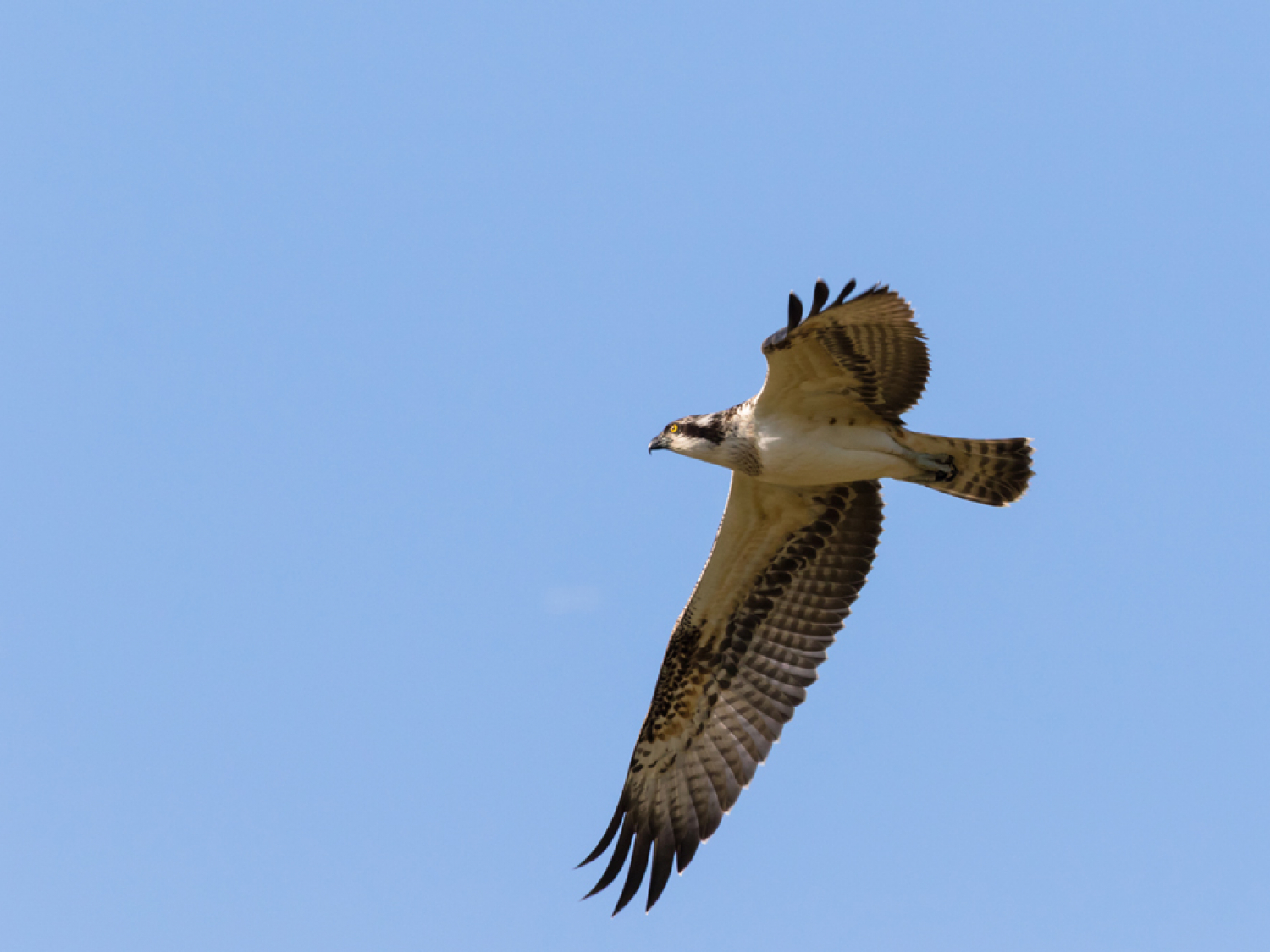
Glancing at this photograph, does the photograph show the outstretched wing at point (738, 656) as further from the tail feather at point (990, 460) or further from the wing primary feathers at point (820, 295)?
the wing primary feathers at point (820, 295)

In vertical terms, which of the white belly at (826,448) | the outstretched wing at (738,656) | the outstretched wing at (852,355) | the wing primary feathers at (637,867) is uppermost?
the outstretched wing at (852,355)

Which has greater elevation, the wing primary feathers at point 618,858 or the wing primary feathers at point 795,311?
the wing primary feathers at point 795,311

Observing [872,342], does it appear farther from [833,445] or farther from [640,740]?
[640,740]

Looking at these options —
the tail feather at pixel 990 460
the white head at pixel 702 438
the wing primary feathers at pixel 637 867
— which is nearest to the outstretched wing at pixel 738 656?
the wing primary feathers at pixel 637 867

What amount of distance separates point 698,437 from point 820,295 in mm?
2025

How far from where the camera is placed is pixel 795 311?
7.93m

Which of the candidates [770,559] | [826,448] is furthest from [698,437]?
[770,559]

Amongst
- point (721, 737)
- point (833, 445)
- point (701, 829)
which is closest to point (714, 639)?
point (721, 737)

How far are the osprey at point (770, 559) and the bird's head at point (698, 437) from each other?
1cm

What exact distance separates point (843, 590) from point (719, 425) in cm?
188

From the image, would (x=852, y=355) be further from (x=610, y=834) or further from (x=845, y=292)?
(x=610, y=834)

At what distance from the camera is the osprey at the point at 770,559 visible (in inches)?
360

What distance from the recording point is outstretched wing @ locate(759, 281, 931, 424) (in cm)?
809

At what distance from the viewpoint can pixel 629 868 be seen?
33.0 ft
